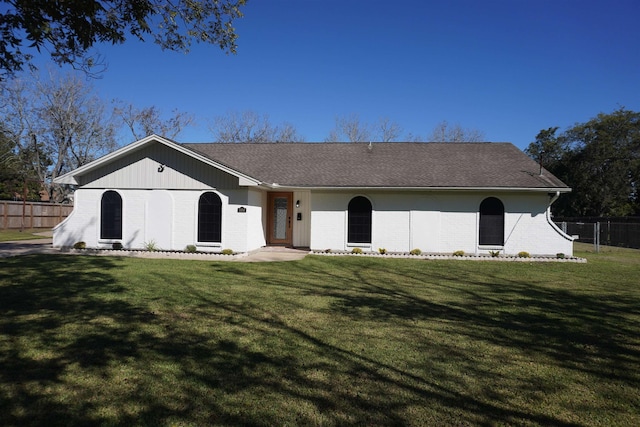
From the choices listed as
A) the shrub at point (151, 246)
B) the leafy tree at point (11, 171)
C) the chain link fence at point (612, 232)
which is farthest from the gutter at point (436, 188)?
the leafy tree at point (11, 171)

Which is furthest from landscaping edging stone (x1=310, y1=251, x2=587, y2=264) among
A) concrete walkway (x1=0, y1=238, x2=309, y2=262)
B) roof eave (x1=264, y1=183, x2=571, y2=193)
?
roof eave (x1=264, y1=183, x2=571, y2=193)

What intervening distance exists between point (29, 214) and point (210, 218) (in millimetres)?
19379

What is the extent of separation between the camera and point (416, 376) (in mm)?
4434

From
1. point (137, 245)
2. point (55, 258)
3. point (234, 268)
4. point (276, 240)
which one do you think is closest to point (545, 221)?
point (276, 240)

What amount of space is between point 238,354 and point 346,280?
5.97 meters

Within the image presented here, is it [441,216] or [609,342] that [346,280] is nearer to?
[609,342]

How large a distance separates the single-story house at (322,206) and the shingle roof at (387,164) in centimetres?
11

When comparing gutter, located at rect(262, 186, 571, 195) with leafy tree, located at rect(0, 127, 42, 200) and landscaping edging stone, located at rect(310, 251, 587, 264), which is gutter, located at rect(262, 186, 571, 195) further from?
Result: leafy tree, located at rect(0, 127, 42, 200)

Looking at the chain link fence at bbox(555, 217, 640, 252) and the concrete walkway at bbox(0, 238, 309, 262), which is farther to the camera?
the chain link fence at bbox(555, 217, 640, 252)

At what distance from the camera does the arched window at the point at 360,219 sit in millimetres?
16531

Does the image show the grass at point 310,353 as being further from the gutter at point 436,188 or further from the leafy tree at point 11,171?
the leafy tree at point 11,171

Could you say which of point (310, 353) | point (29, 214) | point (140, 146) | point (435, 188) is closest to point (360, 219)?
point (435, 188)

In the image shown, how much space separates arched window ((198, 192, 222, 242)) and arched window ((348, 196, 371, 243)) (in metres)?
5.27

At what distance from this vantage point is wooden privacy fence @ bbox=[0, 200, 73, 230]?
25562 mm
